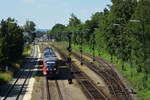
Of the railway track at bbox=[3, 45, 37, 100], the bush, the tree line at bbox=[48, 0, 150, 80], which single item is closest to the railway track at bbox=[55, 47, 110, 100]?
the tree line at bbox=[48, 0, 150, 80]

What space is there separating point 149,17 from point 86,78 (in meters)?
15.9

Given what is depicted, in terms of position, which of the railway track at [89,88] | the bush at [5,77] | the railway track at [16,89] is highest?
the bush at [5,77]

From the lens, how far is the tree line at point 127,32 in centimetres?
4312

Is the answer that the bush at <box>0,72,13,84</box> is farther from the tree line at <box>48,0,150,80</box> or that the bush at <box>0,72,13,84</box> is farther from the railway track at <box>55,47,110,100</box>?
the tree line at <box>48,0,150,80</box>

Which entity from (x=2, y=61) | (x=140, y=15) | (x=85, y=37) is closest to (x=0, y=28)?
(x=2, y=61)

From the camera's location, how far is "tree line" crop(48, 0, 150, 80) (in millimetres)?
43125

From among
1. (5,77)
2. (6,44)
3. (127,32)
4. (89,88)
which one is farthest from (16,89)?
(127,32)

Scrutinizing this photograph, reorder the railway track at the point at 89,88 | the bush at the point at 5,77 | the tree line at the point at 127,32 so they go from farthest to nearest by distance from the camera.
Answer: the bush at the point at 5,77 < the tree line at the point at 127,32 < the railway track at the point at 89,88

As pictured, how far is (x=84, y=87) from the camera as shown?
46.2 m

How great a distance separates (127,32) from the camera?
5484cm

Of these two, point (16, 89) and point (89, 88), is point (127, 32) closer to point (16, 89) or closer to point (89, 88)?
point (89, 88)

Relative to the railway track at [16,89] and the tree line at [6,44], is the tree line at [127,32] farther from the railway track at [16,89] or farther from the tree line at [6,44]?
the tree line at [6,44]

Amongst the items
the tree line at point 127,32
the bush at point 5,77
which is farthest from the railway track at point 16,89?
the tree line at point 127,32

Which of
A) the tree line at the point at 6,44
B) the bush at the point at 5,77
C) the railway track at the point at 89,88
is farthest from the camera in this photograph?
the tree line at the point at 6,44
